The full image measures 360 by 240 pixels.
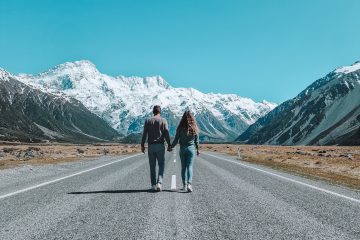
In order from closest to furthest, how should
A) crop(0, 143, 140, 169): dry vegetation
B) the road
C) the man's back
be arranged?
the road
the man's back
crop(0, 143, 140, 169): dry vegetation

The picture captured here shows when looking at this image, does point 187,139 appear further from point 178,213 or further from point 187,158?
point 178,213

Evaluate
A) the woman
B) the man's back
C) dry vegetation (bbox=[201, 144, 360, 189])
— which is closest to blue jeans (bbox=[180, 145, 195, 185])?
the woman

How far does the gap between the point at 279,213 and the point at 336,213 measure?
1.31m

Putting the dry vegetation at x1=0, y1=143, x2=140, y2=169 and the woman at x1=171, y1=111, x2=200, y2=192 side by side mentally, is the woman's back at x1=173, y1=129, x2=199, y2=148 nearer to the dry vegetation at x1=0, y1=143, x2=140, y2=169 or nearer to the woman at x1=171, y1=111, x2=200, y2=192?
the woman at x1=171, y1=111, x2=200, y2=192

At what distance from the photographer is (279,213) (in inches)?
381

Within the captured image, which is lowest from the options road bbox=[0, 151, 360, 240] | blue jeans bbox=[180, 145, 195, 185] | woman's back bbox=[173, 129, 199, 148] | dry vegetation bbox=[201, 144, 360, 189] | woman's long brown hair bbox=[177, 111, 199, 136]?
road bbox=[0, 151, 360, 240]

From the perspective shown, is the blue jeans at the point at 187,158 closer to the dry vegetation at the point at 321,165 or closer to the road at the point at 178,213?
the road at the point at 178,213

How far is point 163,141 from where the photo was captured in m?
14.0

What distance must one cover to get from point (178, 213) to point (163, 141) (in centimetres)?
461

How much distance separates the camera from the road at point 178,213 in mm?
7727

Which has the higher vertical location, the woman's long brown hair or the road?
the woman's long brown hair

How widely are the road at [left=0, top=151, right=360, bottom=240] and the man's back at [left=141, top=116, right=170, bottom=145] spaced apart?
1658mm

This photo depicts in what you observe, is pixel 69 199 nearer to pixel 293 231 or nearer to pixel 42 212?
pixel 42 212

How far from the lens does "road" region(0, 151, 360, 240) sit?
7727 millimetres
